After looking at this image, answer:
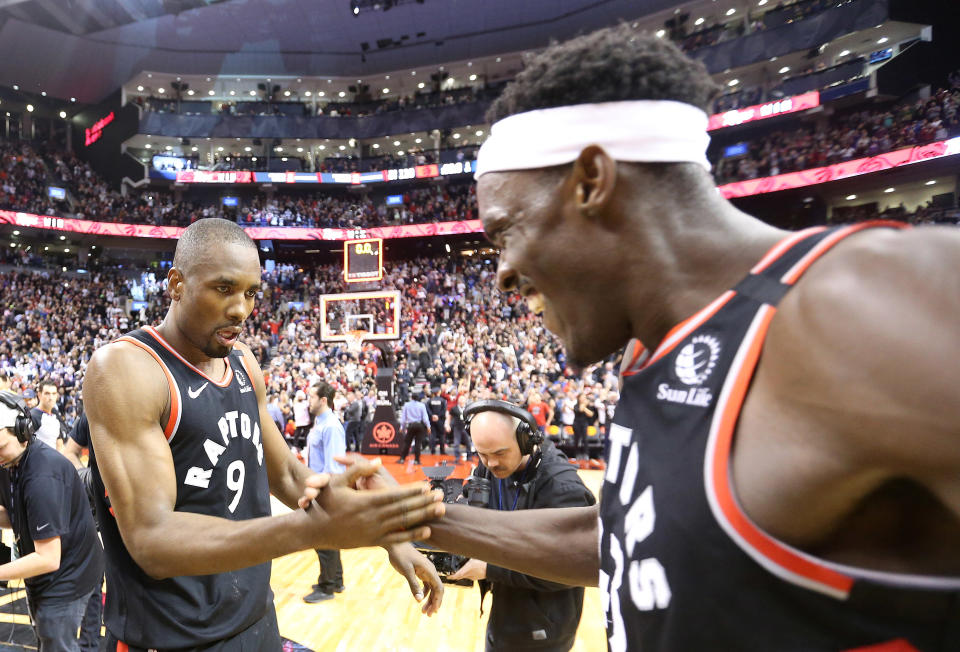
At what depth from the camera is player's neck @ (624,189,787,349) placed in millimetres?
1048

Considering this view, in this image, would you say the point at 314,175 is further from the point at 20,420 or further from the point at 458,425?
the point at 20,420

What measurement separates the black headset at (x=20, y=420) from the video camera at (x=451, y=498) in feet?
7.86

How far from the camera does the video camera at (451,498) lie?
2.99m

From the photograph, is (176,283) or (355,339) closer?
(176,283)

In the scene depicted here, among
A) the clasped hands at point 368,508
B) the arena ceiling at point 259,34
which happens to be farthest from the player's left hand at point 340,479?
the arena ceiling at point 259,34

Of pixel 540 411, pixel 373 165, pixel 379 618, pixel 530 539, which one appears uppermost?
pixel 373 165

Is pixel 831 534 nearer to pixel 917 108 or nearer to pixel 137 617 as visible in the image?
pixel 137 617

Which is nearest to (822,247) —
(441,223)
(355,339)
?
(355,339)

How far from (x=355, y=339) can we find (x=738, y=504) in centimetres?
1710

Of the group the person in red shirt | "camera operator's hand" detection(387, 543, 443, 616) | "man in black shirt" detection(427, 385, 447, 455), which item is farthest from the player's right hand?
"man in black shirt" detection(427, 385, 447, 455)

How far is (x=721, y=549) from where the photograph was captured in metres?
0.84

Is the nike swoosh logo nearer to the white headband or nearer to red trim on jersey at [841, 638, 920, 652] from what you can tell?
the white headband

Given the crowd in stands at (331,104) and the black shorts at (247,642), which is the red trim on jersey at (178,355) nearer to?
the black shorts at (247,642)

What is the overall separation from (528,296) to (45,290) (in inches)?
1264
